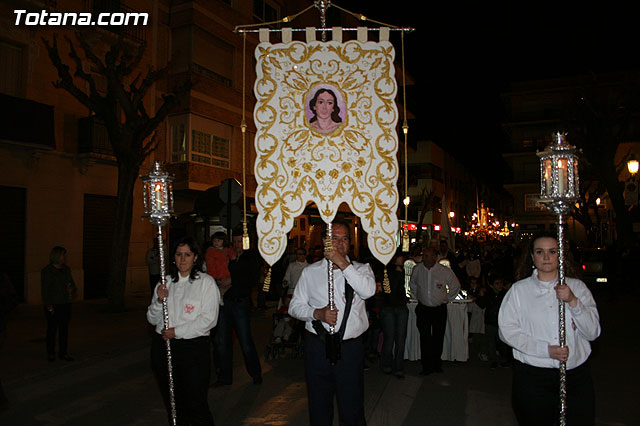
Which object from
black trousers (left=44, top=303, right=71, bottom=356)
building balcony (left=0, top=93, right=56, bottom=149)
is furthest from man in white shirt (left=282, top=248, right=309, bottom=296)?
building balcony (left=0, top=93, right=56, bottom=149)

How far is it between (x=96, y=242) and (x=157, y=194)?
13.8m

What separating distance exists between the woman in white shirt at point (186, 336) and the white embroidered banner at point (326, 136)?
31.0 inches

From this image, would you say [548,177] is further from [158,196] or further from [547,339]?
[158,196]

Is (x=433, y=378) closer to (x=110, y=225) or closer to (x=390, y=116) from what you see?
(x=390, y=116)

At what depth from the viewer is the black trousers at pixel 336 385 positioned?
420 centimetres

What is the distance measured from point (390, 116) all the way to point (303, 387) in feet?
13.1

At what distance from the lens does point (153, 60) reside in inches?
763

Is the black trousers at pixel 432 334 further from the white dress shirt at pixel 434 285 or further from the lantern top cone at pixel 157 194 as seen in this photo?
the lantern top cone at pixel 157 194

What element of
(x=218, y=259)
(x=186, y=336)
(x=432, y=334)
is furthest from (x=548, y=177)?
(x=218, y=259)

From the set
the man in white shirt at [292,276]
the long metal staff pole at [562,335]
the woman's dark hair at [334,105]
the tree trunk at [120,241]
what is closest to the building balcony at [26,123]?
the tree trunk at [120,241]

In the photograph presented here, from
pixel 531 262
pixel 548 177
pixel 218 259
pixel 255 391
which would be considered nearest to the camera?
pixel 531 262

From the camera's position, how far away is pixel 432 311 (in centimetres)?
802

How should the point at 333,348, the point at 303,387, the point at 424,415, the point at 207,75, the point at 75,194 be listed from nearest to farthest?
1. the point at 333,348
2. the point at 424,415
3. the point at 303,387
4. the point at 75,194
5. the point at 207,75

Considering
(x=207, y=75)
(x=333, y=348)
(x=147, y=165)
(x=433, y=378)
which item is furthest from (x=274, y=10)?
(x=333, y=348)
